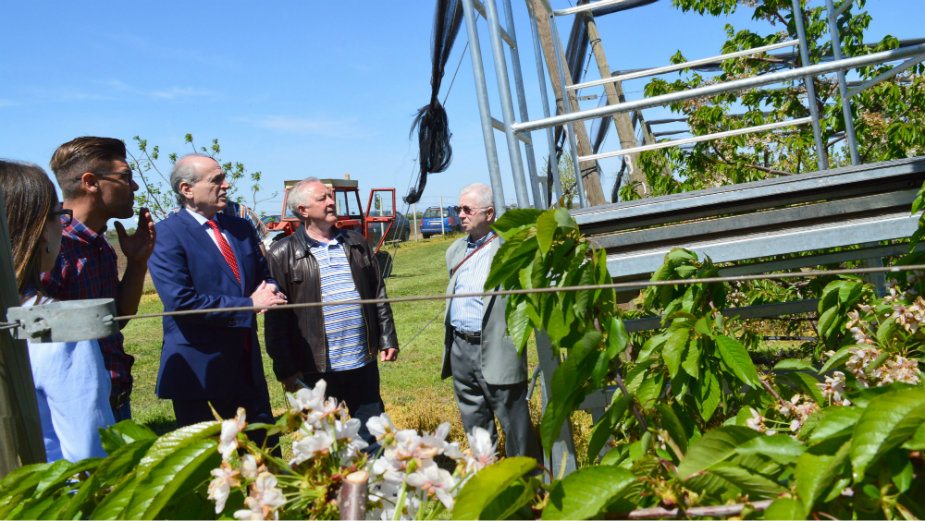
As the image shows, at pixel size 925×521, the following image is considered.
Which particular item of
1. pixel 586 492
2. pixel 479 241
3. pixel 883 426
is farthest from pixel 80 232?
pixel 883 426

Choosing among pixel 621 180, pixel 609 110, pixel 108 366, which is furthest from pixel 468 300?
pixel 621 180

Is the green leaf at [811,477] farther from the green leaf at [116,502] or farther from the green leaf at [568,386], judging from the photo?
the green leaf at [116,502]

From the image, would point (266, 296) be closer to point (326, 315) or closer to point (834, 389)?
point (326, 315)

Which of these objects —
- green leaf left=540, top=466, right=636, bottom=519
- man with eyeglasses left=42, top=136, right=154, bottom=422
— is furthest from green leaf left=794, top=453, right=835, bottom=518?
man with eyeglasses left=42, top=136, right=154, bottom=422

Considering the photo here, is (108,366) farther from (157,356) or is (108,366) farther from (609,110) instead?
(157,356)

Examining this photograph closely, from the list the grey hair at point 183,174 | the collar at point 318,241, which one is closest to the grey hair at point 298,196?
the collar at point 318,241

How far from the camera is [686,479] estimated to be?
3.43 ft

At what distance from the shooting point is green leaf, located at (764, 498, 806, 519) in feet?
2.96

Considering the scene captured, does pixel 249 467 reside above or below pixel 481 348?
above

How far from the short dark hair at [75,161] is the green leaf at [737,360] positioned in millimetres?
2515

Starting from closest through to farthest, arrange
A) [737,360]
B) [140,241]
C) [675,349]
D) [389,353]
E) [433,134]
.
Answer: [737,360] < [675,349] < [140,241] < [389,353] < [433,134]

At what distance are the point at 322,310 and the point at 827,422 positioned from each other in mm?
3573

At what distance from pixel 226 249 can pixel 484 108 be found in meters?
1.73

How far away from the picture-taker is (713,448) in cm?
107
